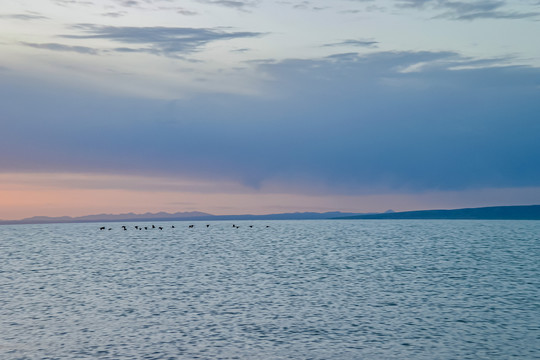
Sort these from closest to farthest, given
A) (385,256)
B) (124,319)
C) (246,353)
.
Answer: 1. (246,353)
2. (124,319)
3. (385,256)

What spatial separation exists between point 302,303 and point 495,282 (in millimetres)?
25787

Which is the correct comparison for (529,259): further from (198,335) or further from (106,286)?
(198,335)

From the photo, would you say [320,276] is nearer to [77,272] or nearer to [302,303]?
[302,303]

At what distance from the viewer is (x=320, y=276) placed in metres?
71.3

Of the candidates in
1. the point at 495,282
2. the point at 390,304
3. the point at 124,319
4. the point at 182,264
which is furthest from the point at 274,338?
the point at 182,264

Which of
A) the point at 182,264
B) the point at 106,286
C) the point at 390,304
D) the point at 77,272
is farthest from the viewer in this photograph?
the point at 182,264

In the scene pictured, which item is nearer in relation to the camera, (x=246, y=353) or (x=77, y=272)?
(x=246, y=353)

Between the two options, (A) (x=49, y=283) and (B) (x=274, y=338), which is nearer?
(B) (x=274, y=338)

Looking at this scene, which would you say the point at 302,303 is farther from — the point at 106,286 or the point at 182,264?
the point at 182,264

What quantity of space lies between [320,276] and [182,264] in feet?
89.7

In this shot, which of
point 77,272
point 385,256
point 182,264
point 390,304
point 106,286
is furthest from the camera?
point 385,256

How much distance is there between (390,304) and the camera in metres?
49.0

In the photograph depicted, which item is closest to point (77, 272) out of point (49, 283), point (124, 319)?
point (49, 283)

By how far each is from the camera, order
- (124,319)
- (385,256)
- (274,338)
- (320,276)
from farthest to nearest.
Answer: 1. (385,256)
2. (320,276)
3. (124,319)
4. (274,338)
